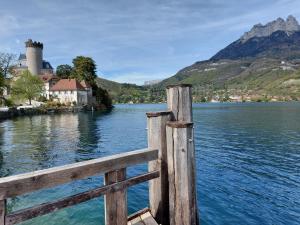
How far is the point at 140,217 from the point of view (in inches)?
283

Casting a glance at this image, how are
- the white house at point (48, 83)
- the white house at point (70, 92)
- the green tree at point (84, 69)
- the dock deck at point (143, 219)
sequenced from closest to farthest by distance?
the dock deck at point (143, 219) < the white house at point (70, 92) < the green tree at point (84, 69) < the white house at point (48, 83)

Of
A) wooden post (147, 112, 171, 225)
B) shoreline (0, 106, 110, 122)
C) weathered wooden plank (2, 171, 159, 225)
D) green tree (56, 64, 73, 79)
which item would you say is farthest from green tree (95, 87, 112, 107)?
weathered wooden plank (2, 171, 159, 225)

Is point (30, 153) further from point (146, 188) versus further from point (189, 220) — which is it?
point (189, 220)

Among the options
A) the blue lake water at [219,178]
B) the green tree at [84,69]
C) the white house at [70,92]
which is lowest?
the blue lake water at [219,178]

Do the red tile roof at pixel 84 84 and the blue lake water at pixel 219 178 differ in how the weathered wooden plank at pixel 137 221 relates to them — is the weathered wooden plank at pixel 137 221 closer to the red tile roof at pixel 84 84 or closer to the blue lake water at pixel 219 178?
the blue lake water at pixel 219 178

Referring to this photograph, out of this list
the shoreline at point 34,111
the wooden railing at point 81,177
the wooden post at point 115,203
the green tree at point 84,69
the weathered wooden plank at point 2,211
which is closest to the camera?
the weathered wooden plank at point 2,211

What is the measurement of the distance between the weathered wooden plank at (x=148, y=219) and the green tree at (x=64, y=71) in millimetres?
138431

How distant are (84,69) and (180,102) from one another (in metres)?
122

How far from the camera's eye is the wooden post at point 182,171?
20.6ft

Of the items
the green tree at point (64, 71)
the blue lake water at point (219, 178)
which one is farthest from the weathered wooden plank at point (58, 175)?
A: the green tree at point (64, 71)

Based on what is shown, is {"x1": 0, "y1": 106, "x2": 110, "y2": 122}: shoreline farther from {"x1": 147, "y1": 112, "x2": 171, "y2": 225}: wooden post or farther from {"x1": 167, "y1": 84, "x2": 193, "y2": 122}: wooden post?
{"x1": 167, "y1": 84, "x2": 193, "y2": 122}: wooden post

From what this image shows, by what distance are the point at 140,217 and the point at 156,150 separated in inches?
73.9

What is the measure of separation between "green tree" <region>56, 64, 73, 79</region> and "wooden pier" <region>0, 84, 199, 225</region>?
455ft

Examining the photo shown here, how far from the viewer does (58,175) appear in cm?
484
